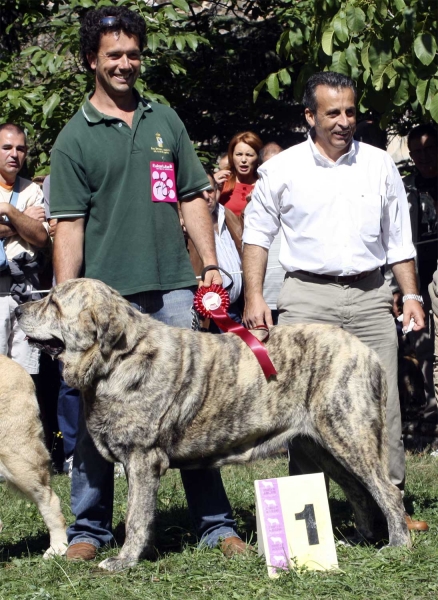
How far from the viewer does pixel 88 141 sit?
460 centimetres

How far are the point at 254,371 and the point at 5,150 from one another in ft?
10.5

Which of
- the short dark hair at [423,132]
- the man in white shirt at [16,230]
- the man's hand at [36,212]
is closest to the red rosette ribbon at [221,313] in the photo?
the man in white shirt at [16,230]

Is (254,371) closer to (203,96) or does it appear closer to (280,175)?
(280,175)

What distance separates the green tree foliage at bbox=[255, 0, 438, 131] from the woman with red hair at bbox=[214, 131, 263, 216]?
0.95 metres

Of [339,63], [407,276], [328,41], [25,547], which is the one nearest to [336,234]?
[407,276]

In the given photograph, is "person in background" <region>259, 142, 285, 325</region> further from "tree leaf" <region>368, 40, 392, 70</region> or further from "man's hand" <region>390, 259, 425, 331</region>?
"man's hand" <region>390, 259, 425, 331</region>

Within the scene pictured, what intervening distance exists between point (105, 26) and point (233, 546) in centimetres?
276

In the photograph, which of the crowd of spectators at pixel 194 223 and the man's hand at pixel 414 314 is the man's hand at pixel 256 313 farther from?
the man's hand at pixel 414 314

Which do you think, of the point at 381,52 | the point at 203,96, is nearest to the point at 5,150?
the point at 381,52

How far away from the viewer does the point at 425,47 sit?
237 inches

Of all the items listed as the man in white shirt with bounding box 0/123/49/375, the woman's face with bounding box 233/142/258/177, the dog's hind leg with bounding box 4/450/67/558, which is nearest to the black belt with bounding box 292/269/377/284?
the dog's hind leg with bounding box 4/450/67/558

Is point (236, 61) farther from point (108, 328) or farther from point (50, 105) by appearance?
point (108, 328)

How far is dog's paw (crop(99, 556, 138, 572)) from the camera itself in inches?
169

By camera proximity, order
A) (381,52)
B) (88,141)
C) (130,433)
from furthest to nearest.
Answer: (381,52), (88,141), (130,433)
